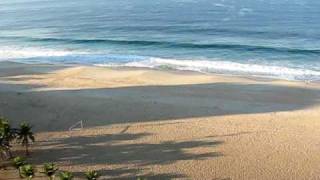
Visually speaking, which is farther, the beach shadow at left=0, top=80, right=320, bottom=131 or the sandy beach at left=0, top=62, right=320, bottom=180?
the beach shadow at left=0, top=80, right=320, bottom=131

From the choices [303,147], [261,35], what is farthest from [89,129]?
[261,35]

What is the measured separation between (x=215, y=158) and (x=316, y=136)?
6273 mm

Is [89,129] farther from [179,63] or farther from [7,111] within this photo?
[179,63]

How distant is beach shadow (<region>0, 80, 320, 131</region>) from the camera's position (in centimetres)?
3094

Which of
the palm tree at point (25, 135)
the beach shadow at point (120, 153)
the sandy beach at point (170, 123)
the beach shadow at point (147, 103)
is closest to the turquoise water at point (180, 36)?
the beach shadow at point (147, 103)

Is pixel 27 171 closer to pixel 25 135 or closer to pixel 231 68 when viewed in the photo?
pixel 25 135

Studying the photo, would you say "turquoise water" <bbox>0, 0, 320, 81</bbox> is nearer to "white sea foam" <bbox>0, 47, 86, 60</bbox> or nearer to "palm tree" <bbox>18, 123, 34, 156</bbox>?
"white sea foam" <bbox>0, 47, 86, 60</bbox>

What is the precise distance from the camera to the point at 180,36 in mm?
62125

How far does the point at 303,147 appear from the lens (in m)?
26.4

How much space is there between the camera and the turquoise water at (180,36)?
164 feet

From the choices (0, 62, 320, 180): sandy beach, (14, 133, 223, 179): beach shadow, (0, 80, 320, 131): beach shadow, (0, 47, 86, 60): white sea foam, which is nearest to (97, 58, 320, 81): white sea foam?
(0, 62, 320, 180): sandy beach

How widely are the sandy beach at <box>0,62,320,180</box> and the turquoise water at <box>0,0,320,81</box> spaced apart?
7706 millimetres

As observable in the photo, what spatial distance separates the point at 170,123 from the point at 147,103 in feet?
14.0

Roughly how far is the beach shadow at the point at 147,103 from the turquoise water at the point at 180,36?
7.31 metres
